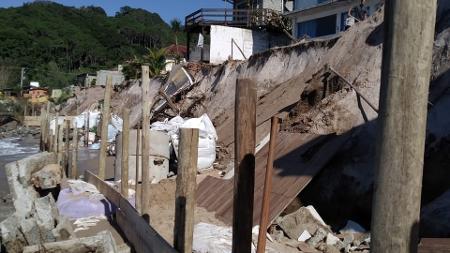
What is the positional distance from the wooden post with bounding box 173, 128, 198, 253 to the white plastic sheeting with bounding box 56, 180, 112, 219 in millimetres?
4599

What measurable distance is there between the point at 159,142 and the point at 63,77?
2446 inches

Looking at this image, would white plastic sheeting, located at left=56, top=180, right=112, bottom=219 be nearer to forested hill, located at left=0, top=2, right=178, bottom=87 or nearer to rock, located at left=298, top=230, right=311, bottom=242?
rock, located at left=298, top=230, right=311, bottom=242

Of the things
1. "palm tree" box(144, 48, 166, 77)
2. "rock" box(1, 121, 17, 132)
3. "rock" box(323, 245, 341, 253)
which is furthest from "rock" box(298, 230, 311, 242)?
"rock" box(1, 121, 17, 132)

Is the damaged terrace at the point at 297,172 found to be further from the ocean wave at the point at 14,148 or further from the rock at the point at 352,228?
the ocean wave at the point at 14,148

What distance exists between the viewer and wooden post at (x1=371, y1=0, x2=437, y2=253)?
2.09 m

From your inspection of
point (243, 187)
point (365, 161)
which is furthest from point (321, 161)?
point (243, 187)

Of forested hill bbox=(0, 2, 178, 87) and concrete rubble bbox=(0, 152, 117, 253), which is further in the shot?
forested hill bbox=(0, 2, 178, 87)

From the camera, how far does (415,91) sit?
2102 millimetres

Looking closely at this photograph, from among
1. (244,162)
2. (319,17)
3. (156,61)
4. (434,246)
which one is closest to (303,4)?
(319,17)

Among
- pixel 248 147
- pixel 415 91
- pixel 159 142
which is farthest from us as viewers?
pixel 159 142

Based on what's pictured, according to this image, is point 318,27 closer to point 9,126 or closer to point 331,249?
point 331,249

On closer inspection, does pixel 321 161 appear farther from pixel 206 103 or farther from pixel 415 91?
pixel 206 103

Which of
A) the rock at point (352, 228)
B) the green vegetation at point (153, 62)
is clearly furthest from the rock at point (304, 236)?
the green vegetation at point (153, 62)

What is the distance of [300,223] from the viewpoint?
7.04 m
